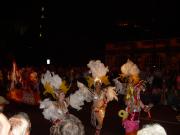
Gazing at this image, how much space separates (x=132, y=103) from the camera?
11336 millimetres

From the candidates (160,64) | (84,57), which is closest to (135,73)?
(160,64)

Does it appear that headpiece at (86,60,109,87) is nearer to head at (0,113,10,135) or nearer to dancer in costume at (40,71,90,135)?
dancer in costume at (40,71,90,135)

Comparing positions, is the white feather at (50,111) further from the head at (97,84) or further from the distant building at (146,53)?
the distant building at (146,53)

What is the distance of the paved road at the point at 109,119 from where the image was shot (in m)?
12.7

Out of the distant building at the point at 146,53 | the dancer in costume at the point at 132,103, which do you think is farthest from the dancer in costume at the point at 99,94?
the distant building at the point at 146,53

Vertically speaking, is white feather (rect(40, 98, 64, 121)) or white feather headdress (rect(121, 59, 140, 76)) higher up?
white feather headdress (rect(121, 59, 140, 76))

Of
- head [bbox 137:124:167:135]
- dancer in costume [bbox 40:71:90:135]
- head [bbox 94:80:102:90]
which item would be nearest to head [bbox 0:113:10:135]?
head [bbox 137:124:167:135]

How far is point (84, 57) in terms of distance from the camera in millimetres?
43688

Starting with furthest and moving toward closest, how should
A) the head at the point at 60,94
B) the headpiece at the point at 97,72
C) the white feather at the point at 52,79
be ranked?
the headpiece at the point at 97,72, the head at the point at 60,94, the white feather at the point at 52,79

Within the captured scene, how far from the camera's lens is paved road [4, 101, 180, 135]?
41.8ft

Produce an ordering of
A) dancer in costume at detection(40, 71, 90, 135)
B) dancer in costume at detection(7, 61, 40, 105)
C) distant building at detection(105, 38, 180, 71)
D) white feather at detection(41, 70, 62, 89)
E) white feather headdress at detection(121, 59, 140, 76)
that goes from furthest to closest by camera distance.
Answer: distant building at detection(105, 38, 180, 71) < dancer in costume at detection(7, 61, 40, 105) < white feather headdress at detection(121, 59, 140, 76) < white feather at detection(41, 70, 62, 89) < dancer in costume at detection(40, 71, 90, 135)

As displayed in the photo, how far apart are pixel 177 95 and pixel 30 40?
35.3 m

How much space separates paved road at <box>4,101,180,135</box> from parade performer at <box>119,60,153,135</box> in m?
1.27

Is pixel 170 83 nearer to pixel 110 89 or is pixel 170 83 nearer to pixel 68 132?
pixel 110 89
